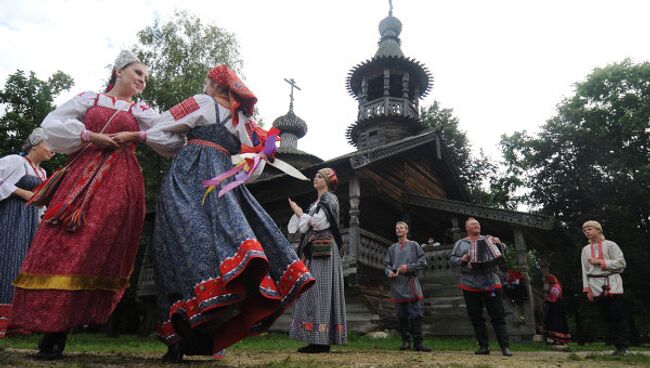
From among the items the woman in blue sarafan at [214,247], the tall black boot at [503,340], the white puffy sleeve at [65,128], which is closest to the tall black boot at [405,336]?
the tall black boot at [503,340]

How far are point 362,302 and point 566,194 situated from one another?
47.7 feet

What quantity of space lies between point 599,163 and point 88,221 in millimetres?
22319

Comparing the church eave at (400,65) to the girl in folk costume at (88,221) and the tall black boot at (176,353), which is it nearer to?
the girl in folk costume at (88,221)

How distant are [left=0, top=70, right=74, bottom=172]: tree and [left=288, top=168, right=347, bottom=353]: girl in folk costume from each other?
12825mm

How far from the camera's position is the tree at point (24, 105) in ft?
50.9

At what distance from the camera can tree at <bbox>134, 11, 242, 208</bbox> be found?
17.4 m

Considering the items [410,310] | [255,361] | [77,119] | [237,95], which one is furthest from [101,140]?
[410,310]

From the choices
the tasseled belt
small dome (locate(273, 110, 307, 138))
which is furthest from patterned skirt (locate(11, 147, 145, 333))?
small dome (locate(273, 110, 307, 138))

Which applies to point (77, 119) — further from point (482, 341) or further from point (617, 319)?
point (617, 319)

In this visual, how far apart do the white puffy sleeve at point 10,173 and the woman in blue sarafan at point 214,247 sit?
2.24 metres

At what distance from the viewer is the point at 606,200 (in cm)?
1966

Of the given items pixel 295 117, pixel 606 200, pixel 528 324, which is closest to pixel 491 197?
pixel 606 200

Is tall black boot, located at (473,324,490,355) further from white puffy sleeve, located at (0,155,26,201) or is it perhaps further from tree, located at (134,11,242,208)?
tree, located at (134,11,242,208)

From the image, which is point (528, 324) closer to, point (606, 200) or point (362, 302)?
point (362, 302)
